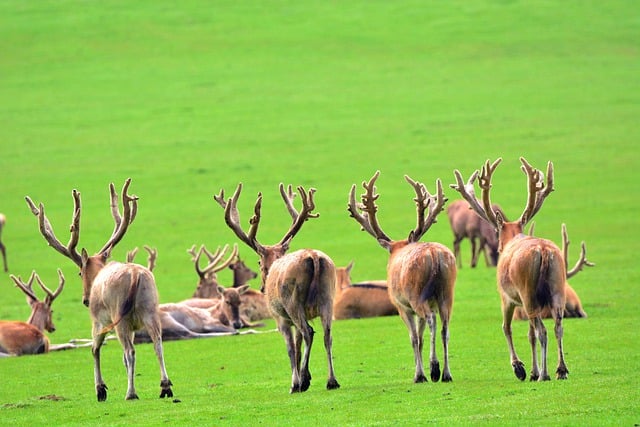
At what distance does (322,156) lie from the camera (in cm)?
4122

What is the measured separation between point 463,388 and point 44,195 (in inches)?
1020

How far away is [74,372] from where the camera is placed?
17.2m

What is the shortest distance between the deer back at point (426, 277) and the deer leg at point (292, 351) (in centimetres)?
122

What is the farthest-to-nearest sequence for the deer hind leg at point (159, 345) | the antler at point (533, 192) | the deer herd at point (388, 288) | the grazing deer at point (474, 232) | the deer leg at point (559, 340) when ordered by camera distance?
the grazing deer at point (474, 232) < the antler at point (533, 192) < the deer hind leg at point (159, 345) < the deer herd at point (388, 288) < the deer leg at point (559, 340)

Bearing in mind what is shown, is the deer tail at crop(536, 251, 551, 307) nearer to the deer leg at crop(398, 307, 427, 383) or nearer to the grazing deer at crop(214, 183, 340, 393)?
the deer leg at crop(398, 307, 427, 383)

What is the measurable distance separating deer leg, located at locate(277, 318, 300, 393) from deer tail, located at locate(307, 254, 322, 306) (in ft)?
1.44

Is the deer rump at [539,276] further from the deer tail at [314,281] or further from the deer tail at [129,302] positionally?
the deer tail at [129,302]

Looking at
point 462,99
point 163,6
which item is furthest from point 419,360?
point 163,6

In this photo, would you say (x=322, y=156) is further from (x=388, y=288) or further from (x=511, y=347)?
(x=511, y=347)

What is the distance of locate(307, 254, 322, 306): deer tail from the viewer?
13992 millimetres

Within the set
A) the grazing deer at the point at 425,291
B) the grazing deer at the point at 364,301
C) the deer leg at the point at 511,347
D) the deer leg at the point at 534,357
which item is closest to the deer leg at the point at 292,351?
the grazing deer at the point at 425,291

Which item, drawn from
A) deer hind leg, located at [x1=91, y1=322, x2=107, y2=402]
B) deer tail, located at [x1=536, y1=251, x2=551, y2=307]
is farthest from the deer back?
deer hind leg, located at [x1=91, y1=322, x2=107, y2=402]

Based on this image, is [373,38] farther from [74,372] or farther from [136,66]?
[74,372]

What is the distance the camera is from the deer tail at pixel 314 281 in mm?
13992
